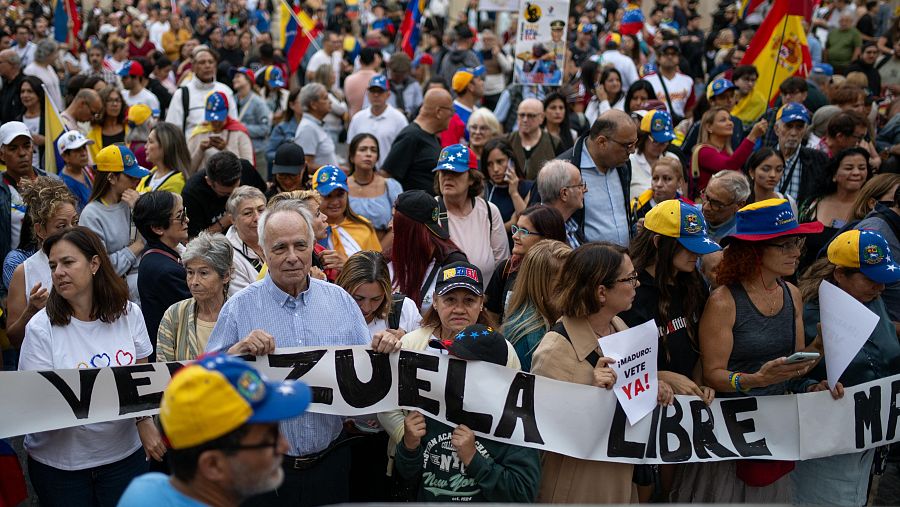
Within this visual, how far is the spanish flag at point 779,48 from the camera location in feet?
34.1

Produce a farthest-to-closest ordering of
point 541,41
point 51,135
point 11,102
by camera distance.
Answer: point 541,41
point 11,102
point 51,135

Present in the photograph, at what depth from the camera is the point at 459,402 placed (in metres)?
4.16

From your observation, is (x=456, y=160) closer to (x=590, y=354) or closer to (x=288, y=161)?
(x=288, y=161)

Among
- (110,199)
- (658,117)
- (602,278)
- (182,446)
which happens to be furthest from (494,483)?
(658,117)

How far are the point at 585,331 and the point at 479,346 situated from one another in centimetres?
49

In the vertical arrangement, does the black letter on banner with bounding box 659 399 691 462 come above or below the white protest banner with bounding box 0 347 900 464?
below

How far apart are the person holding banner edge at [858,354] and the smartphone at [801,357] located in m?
0.56

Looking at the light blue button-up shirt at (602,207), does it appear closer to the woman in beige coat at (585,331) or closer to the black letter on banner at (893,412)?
the black letter on banner at (893,412)

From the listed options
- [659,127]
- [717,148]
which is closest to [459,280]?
[659,127]

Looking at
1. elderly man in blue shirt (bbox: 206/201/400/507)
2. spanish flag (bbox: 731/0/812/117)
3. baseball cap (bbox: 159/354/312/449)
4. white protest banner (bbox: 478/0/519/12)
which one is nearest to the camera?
baseball cap (bbox: 159/354/312/449)

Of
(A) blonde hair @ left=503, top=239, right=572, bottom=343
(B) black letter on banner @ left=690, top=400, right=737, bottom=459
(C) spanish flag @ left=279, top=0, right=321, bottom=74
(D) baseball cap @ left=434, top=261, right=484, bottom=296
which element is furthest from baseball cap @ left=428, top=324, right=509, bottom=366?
(C) spanish flag @ left=279, top=0, right=321, bottom=74

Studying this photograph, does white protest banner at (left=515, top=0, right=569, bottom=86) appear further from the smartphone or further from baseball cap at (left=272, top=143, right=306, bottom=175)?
the smartphone

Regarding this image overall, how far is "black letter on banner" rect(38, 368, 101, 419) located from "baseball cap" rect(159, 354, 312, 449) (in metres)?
1.96

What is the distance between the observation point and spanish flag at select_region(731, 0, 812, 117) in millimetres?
10391
